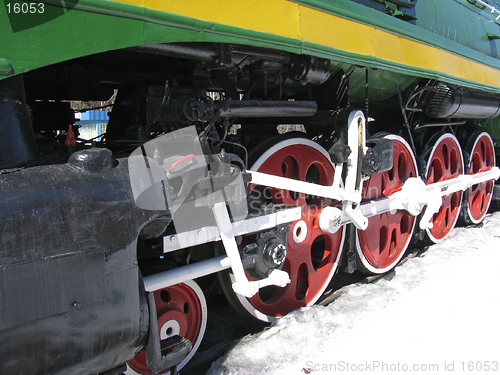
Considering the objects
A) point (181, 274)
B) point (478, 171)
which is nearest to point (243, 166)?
point (181, 274)

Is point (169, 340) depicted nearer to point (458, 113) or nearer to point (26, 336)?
point (26, 336)

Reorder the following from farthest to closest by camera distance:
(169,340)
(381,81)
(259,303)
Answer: (381,81) < (259,303) < (169,340)

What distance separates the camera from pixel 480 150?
4.45m

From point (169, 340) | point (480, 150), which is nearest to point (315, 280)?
point (169, 340)

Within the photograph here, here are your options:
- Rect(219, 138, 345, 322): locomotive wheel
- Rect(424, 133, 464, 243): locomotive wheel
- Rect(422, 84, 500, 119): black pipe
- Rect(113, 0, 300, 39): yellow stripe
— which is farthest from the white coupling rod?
Rect(424, 133, 464, 243): locomotive wheel

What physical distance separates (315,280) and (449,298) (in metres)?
0.85

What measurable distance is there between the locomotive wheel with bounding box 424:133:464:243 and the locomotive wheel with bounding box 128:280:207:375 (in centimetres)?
236

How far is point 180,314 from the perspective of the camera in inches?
74.4

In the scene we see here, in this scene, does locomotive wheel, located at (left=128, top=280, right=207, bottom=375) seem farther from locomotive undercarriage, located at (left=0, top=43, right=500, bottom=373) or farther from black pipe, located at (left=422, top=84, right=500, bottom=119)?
black pipe, located at (left=422, top=84, right=500, bottom=119)

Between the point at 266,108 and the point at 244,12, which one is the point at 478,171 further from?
the point at 244,12

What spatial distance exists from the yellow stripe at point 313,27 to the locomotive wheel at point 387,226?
617 mm

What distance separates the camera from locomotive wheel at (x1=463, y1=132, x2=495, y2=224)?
14.0ft

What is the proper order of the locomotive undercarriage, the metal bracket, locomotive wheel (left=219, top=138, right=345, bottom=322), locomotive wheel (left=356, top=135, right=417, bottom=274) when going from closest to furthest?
1. the locomotive undercarriage
2. the metal bracket
3. locomotive wheel (left=219, top=138, right=345, bottom=322)
4. locomotive wheel (left=356, top=135, right=417, bottom=274)

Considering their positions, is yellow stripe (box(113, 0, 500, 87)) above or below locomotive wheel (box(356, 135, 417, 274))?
above
